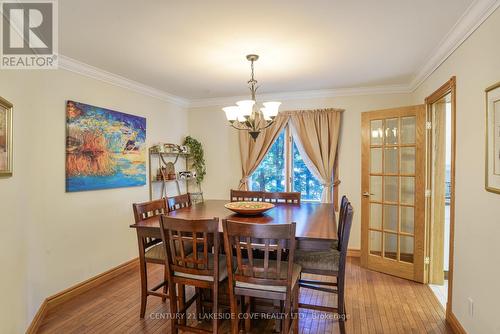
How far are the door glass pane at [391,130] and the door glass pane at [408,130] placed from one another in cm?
7

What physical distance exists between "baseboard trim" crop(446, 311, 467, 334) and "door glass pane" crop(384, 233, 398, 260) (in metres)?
0.99

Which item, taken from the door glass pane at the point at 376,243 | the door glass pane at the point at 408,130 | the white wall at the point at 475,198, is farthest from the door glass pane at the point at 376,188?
A: the white wall at the point at 475,198

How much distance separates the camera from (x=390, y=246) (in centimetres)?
345

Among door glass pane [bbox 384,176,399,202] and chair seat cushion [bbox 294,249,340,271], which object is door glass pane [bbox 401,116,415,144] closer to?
door glass pane [bbox 384,176,399,202]

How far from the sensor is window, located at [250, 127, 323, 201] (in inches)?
171

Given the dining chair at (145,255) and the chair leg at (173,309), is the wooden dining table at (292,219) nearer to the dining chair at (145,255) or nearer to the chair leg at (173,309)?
the dining chair at (145,255)

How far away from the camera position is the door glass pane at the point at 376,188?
11.6 feet

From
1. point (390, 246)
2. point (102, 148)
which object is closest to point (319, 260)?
point (390, 246)

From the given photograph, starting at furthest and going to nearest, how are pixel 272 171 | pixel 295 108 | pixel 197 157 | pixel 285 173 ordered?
pixel 197 157 < pixel 272 171 < pixel 285 173 < pixel 295 108

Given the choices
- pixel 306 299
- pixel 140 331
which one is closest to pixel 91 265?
pixel 140 331

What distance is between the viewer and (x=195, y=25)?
2164 mm

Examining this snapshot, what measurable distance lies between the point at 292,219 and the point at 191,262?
92 cm

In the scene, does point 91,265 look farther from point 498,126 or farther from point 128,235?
point 498,126

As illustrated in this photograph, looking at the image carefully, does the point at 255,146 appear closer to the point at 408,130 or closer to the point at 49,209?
the point at 408,130
